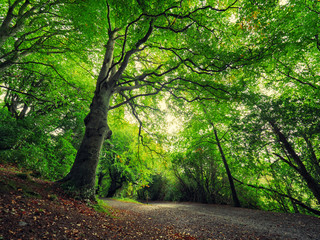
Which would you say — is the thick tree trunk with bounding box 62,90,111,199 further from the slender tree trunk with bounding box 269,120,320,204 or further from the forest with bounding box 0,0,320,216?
the slender tree trunk with bounding box 269,120,320,204

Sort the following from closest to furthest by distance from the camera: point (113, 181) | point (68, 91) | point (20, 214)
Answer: point (20, 214) < point (68, 91) < point (113, 181)

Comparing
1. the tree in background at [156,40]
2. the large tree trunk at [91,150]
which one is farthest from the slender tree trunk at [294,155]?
the large tree trunk at [91,150]

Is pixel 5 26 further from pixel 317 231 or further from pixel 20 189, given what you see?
pixel 317 231

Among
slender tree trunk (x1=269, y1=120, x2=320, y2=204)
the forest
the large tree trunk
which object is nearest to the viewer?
the large tree trunk

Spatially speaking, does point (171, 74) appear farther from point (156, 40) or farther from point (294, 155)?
point (294, 155)

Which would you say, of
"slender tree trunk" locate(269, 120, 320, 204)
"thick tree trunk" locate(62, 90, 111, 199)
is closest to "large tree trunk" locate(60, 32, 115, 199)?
"thick tree trunk" locate(62, 90, 111, 199)

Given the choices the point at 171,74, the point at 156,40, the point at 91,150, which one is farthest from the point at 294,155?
the point at 91,150

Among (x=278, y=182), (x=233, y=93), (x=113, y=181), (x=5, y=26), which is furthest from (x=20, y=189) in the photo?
(x=113, y=181)

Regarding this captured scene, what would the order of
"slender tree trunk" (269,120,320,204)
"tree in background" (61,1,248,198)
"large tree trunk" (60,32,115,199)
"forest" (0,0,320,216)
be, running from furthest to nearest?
"slender tree trunk" (269,120,320,204), "forest" (0,0,320,216), "large tree trunk" (60,32,115,199), "tree in background" (61,1,248,198)

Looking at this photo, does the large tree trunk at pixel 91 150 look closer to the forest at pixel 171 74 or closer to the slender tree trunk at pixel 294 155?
the forest at pixel 171 74

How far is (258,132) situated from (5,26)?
11355 millimetres

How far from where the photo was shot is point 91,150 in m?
4.91

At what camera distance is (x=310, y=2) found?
6.14 m

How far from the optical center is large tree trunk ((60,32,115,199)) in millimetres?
4445
